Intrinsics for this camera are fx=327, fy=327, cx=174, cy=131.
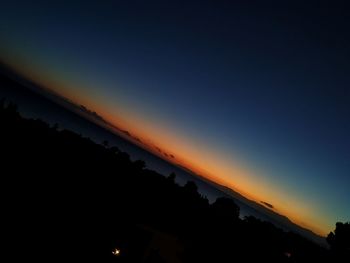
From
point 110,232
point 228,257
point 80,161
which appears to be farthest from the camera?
point 80,161

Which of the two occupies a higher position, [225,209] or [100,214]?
[225,209]

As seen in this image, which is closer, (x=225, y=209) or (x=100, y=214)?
(x=100, y=214)

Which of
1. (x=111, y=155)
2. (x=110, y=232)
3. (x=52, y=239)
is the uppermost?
(x=111, y=155)

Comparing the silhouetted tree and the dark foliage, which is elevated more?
the silhouetted tree

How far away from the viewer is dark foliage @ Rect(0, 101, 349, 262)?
16.8 m

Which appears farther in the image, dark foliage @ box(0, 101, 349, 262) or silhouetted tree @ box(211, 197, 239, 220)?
silhouetted tree @ box(211, 197, 239, 220)

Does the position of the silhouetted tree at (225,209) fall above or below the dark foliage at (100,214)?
above

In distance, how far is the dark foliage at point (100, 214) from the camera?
1684cm

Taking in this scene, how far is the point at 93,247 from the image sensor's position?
56.6ft

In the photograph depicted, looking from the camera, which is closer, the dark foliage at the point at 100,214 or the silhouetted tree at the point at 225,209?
the dark foliage at the point at 100,214

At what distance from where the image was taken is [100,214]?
808 inches

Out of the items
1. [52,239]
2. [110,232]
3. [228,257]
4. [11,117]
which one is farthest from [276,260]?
[11,117]

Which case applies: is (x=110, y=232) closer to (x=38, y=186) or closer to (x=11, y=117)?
(x=38, y=186)

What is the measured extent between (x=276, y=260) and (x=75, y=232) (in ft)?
64.6
